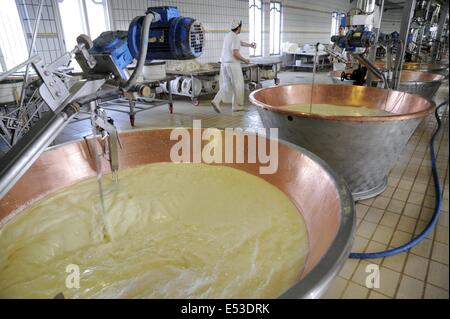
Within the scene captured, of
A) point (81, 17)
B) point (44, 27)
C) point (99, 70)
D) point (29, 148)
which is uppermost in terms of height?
Result: point (81, 17)

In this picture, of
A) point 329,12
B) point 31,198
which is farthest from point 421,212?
point 329,12

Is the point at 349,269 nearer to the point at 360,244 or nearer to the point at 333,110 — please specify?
the point at 360,244

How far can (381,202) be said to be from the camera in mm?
2264

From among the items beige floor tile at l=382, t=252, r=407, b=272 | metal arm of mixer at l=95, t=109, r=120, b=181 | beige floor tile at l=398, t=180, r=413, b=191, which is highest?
metal arm of mixer at l=95, t=109, r=120, b=181

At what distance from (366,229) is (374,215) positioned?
21 cm

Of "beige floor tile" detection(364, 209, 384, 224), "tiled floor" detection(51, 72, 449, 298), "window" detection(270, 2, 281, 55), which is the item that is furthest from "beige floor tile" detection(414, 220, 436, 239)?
"window" detection(270, 2, 281, 55)

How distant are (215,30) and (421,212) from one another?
6.70 metres

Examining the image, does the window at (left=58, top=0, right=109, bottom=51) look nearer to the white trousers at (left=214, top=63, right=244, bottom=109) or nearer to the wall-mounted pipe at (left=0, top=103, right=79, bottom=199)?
the white trousers at (left=214, top=63, right=244, bottom=109)

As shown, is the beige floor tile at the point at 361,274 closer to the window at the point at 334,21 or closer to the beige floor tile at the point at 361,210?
the beige floor tile at the point at 361,210

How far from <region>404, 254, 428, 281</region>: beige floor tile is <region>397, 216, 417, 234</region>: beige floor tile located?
0.27m

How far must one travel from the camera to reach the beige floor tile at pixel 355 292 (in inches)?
57.1

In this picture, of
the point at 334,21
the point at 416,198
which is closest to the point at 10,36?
the point at 416,198

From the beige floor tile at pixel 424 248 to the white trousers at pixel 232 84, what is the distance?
12.6 feet

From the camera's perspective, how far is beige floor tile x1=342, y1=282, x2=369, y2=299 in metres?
1.45
